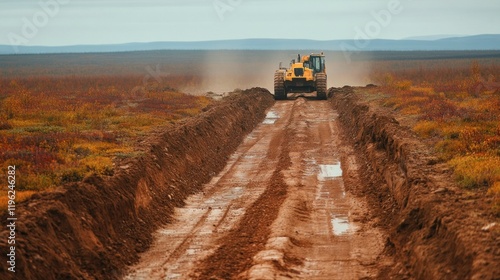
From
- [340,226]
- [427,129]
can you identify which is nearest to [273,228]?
[340,226]

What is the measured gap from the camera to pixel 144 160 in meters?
17.5

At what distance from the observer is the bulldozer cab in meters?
48.6

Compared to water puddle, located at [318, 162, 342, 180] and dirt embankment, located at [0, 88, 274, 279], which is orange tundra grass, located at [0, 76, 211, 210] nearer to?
dirt embankment, located at [0, 88, 274, 279]

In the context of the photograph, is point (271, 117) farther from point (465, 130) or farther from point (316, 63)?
point (465, 130)

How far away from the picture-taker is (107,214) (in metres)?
13.4

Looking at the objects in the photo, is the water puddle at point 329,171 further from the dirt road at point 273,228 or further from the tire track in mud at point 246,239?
the tire track in mud at point 246,239

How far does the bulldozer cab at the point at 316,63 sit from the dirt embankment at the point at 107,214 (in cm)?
2728

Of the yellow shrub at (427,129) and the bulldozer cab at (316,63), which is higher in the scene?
the bulldozer cab at (316,63)

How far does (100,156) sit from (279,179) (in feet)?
15.6

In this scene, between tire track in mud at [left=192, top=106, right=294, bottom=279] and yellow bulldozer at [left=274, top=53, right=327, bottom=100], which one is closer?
tire track in mud at [left=192, top=106, right=294, bottom=279]

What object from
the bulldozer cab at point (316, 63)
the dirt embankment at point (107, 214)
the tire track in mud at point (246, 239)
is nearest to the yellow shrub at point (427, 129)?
the tire track in mud at point (246, 239)

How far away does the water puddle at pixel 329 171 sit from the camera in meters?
20.1

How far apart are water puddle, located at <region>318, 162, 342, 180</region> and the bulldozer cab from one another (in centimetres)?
2725

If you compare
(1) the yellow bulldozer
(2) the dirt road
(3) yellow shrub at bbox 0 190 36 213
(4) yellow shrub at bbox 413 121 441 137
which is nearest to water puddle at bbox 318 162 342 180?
(2) the dirt road
